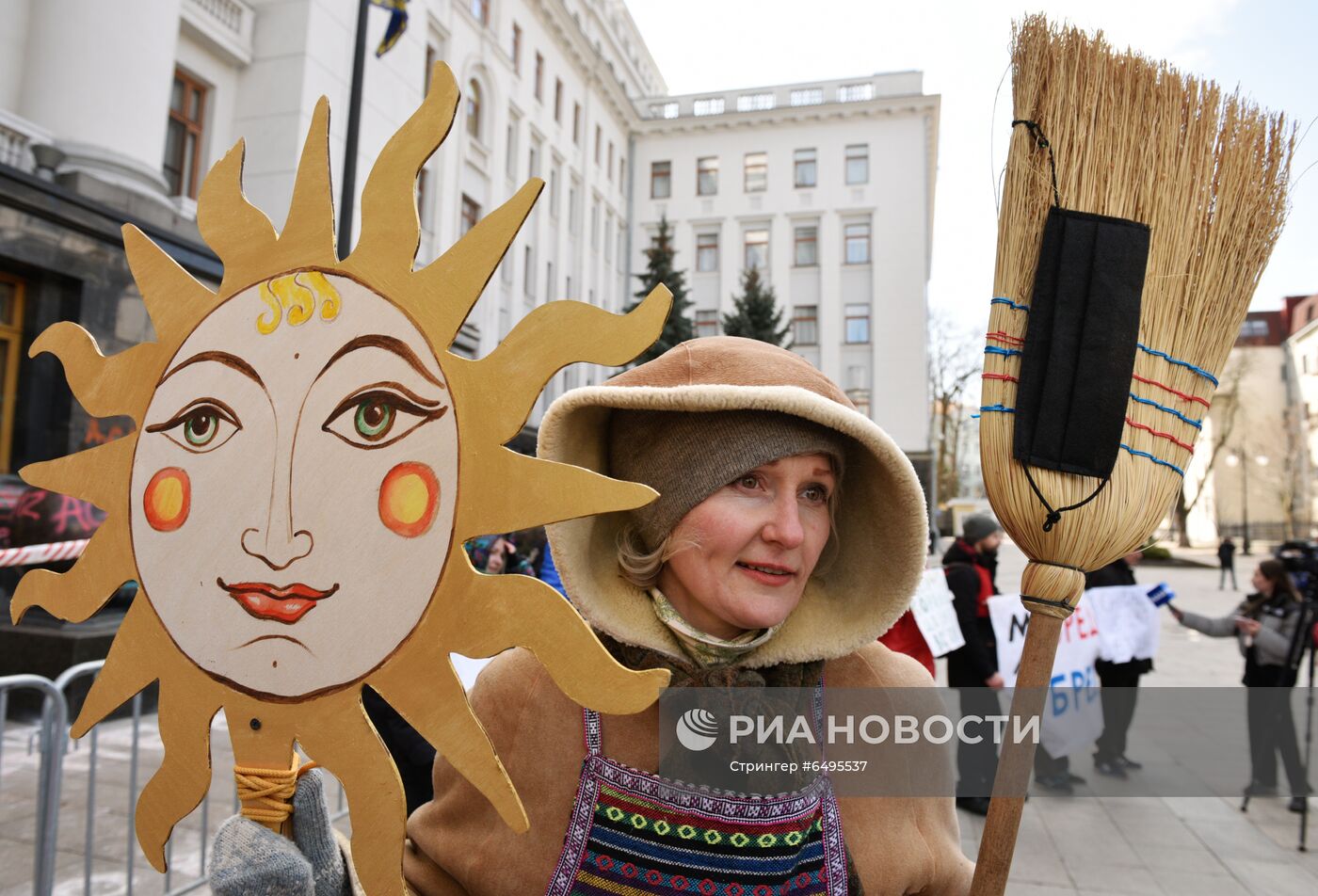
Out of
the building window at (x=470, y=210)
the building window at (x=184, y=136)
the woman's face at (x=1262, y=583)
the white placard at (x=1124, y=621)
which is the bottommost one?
the white placard at (x=1124, y=621)

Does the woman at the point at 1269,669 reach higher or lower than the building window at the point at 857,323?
lower

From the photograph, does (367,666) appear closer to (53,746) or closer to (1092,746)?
(53,746)

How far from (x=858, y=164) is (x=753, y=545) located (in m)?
35.4

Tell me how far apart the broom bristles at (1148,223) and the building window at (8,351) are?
8704 millimetres

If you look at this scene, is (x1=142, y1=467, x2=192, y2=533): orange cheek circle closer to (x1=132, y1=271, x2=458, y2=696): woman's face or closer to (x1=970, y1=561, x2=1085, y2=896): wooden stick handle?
(x1=132, y1=271, x2=458, y2=696): woman's face

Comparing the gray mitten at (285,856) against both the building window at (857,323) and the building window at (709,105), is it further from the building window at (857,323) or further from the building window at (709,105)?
the building window at (709,105)

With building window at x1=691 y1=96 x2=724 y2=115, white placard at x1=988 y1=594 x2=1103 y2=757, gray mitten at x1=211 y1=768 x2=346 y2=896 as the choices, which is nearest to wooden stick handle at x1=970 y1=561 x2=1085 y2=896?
gray mitten at x1=211 y1=768 x2=346 y2=896

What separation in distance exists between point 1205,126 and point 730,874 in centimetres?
141

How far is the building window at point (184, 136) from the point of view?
10641 mm

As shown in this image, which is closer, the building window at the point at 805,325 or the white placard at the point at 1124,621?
the white placard at the point at 1124,621

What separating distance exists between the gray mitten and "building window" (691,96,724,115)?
121 ft

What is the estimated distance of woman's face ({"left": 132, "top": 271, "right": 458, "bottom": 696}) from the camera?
1161 mm

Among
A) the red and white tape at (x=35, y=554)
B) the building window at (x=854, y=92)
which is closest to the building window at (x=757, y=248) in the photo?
the building window at (x=854, y=92)

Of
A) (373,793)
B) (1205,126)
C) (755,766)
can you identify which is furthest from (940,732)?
(1205,126)
